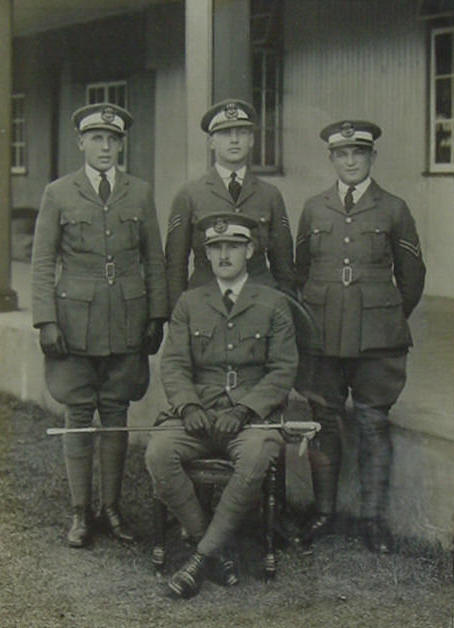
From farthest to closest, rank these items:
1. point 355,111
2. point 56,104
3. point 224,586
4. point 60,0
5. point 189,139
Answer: point 56,104 → point 60,0 → point 355,111 → point 189,139 → point 224,586

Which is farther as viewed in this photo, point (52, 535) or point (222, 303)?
point (52, 535)

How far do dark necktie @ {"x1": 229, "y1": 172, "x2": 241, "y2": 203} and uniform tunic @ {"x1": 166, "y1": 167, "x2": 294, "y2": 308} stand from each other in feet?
0.04

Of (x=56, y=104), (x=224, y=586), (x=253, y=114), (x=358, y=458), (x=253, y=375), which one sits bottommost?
(x=224, y=586)

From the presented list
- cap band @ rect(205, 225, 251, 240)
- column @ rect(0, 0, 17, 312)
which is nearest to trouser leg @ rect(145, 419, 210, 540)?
cap band @ rect(205, 225, 251, 240)

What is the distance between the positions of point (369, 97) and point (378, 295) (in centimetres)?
163

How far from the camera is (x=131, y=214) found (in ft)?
12.6

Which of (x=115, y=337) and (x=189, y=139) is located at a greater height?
(x=189, y=139)

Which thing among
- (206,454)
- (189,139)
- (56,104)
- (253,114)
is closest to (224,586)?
(206,454)

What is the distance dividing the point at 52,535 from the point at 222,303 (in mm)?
1167

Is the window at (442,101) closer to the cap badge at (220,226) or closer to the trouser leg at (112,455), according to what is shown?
the cap badge at (220,226)

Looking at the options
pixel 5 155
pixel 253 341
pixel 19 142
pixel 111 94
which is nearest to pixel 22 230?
pixel 19 142

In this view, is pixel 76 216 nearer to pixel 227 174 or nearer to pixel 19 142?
pixel 227 174

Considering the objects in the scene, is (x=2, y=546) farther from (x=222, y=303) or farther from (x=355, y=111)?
(x=355, y=111)

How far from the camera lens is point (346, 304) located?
12.2 feet
